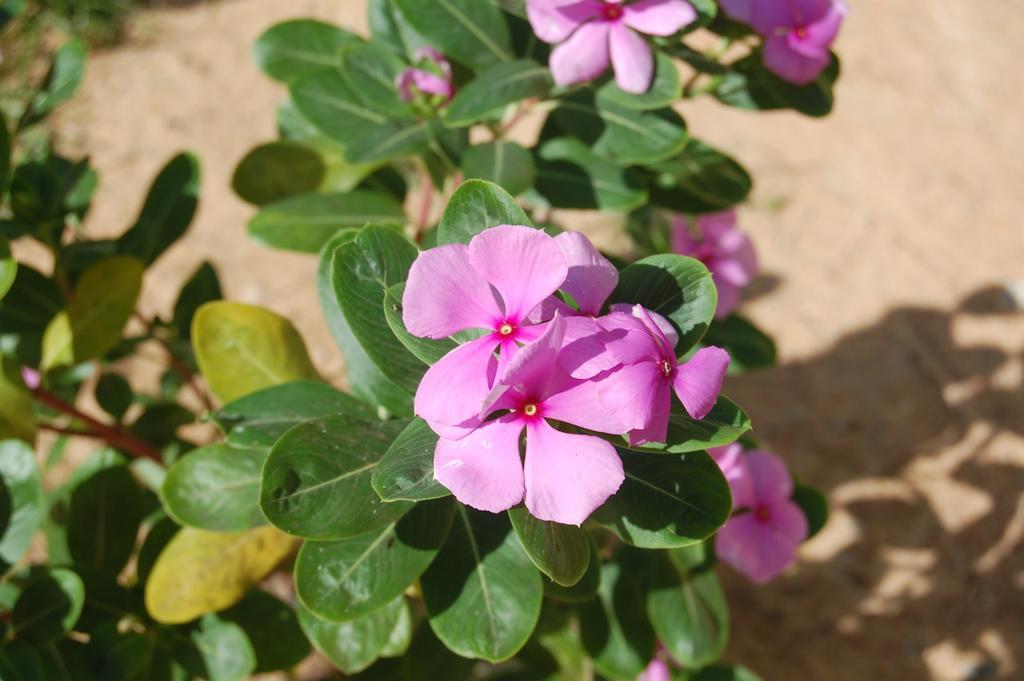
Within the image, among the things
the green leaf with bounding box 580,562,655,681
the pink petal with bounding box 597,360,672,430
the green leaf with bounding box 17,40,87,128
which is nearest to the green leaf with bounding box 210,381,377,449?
the pink petal with bounding box 597,360,672,430

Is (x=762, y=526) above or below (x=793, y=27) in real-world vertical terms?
below

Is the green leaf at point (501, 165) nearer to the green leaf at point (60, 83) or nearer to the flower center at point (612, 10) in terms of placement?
the flower center at point (612, 10)

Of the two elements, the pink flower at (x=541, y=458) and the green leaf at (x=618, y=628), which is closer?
the pink flower at (x=541, y=458)

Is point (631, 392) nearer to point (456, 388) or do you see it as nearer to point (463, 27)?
point (456, 388)

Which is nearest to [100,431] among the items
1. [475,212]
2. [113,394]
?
[113,394]

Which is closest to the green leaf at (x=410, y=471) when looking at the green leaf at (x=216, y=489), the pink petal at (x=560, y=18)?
the green leaf at (x=216, y=489)

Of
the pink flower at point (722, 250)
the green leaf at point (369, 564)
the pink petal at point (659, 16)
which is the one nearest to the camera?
the green leaf at point (369, 564)

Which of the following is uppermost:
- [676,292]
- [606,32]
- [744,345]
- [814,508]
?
[606,32]

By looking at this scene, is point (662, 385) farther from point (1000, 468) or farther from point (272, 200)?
point (1000, 468)
